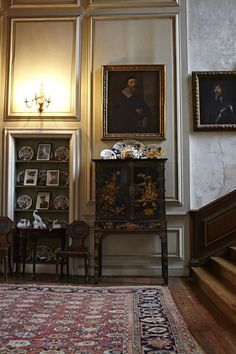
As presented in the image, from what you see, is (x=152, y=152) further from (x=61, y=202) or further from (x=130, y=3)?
(x=130, y=3)

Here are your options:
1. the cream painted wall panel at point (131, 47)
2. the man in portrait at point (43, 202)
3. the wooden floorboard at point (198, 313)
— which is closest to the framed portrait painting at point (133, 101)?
the cream painted wall panel at point (131, 47)

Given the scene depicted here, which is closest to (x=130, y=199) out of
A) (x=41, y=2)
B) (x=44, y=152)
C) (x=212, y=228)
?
(x=212, y=228)

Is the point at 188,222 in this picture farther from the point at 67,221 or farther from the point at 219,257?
the point at 67,221

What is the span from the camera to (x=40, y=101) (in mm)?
6184

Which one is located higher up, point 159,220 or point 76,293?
point 159,220

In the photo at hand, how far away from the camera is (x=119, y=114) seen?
6.17 m

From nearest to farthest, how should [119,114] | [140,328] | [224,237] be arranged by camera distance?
[140,328] → [224,237] → [119,114]

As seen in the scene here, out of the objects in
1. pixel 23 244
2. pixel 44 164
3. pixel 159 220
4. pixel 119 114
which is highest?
pixel 119 114

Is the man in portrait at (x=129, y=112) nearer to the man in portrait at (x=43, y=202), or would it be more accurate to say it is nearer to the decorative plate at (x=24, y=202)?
the man in portrait at (x=43, y=202)

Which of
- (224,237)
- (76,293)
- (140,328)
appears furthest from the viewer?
(224,237)

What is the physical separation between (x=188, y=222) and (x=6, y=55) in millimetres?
3838

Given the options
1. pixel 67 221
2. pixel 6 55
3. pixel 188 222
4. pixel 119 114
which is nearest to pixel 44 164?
pixel 67 221

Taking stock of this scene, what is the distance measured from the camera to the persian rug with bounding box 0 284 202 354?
8.93 feet

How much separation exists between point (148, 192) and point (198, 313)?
200 centimetres
